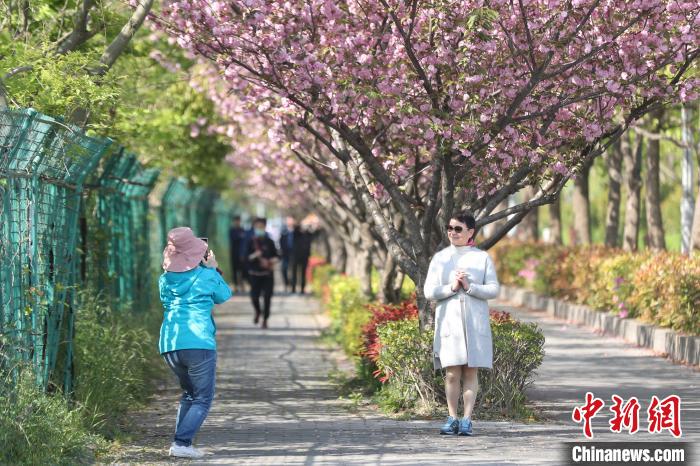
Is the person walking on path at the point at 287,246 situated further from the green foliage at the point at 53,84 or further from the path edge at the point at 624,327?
the green foliage at the point at 53,84

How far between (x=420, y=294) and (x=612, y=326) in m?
8.74

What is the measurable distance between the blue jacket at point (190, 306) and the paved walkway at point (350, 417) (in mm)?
791

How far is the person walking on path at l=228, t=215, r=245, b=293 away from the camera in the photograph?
35406 mm

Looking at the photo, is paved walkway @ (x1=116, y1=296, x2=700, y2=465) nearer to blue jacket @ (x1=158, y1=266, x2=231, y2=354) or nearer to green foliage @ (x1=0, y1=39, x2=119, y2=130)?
blue jacket @ (x1=158, y1=266, x2=231, y2=354)

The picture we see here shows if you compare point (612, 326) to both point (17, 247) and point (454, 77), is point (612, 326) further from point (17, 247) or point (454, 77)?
point (17, 247)

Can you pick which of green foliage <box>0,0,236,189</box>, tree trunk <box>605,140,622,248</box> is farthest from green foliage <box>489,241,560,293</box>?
green foliage <box>0,0,236,189</box>

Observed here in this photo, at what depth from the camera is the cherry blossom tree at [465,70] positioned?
11.8 meters

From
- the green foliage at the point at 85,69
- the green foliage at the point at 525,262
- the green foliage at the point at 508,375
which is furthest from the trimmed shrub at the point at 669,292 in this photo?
the green foliage at the point at 525,262

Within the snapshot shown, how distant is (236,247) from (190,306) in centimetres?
2673

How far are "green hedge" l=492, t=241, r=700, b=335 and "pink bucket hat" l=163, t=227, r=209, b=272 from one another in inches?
333

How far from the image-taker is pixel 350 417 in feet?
38.6

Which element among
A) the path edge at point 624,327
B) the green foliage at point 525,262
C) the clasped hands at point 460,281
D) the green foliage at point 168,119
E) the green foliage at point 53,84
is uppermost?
the green foliage at point 168,119

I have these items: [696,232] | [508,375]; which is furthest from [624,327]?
[508,375]

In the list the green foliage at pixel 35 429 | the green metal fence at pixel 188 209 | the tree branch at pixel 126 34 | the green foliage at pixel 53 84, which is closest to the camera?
the green foliage at pixel 35 429
